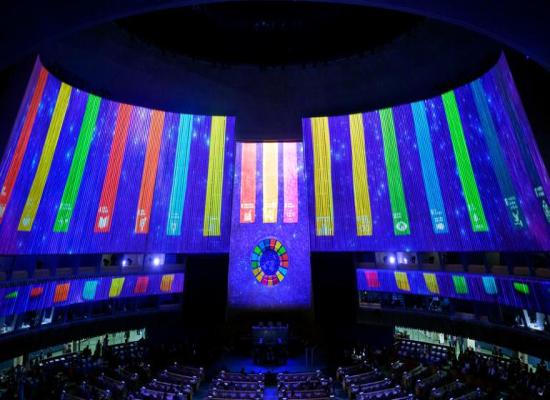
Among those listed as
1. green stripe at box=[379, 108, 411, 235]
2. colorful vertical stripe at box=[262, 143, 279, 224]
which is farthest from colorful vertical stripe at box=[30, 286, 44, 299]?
green stripe at box=[379, 108, 411, 235]

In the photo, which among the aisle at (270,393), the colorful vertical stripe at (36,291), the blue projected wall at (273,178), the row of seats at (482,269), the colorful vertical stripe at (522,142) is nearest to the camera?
the colorful vertical stripe at (522,142)

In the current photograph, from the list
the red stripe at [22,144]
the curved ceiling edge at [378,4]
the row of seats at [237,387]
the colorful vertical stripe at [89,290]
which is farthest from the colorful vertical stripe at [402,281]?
the red stripe at [22,144]

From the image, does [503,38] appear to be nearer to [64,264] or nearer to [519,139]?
[519,139]

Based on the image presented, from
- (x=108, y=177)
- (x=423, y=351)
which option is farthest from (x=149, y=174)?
(x=423, y=351)

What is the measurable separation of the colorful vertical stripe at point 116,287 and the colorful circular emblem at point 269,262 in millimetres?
7799

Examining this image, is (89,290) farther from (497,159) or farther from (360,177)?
(497,159)

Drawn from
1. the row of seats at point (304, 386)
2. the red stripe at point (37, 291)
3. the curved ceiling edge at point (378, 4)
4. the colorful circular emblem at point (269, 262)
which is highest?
the curved ceiling edge at point (378, 4)

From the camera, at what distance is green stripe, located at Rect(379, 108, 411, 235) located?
693 inches

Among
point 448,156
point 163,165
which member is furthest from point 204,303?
point 448,156

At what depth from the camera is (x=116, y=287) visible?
711 inches

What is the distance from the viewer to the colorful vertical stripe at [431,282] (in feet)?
56.3

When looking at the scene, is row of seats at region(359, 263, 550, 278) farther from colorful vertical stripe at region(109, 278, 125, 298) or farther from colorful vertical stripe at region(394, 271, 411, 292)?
colorful vertical stripe at region(109, 278, 125, 298)

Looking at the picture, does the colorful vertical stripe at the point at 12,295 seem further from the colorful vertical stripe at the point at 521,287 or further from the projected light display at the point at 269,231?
the colorful vertical stripe at the point at 521,287

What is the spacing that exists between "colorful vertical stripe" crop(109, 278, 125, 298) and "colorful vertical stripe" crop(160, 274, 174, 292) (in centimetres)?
243
